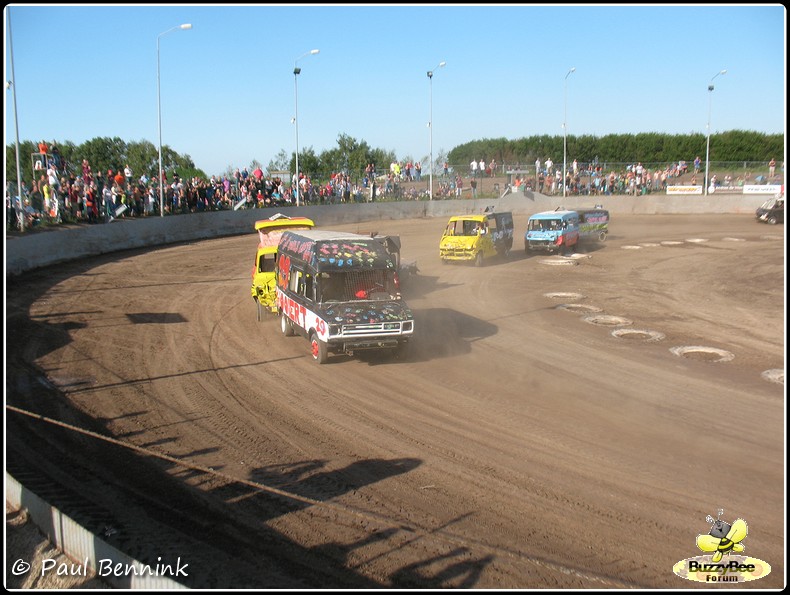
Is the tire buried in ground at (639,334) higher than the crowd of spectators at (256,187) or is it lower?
lower

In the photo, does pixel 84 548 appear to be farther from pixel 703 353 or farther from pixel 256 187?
pixel 256 187

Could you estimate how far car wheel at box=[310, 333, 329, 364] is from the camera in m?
14.2

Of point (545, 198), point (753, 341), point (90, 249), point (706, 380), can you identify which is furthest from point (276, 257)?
point (545, 198)

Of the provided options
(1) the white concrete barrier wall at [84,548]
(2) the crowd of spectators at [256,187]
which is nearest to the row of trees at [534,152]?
(2) the crowd of spectators at [256,187]

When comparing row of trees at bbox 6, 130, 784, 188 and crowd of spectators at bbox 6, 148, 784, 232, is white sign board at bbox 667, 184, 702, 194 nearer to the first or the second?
crowd of spectators at bbox 6, 148, 784, 232

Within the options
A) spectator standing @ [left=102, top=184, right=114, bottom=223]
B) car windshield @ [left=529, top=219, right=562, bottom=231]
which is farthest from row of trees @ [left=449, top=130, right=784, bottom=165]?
spectator standing @ [left=102, top=184, right=114, bottom=223]

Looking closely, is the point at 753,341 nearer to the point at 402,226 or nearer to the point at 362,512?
the point at 362,512

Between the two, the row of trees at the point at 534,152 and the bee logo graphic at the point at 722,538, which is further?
the row of trees at the point at 534,152

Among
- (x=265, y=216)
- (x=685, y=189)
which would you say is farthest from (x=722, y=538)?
(x=685, y=189)

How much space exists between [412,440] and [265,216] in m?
31.3

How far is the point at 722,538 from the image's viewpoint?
7375 mm

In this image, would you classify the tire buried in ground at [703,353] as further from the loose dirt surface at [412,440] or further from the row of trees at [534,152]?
the row of trees at [534,152]

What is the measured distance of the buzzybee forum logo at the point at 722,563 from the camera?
686 centimetres

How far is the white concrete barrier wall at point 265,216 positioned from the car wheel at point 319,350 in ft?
46.0
